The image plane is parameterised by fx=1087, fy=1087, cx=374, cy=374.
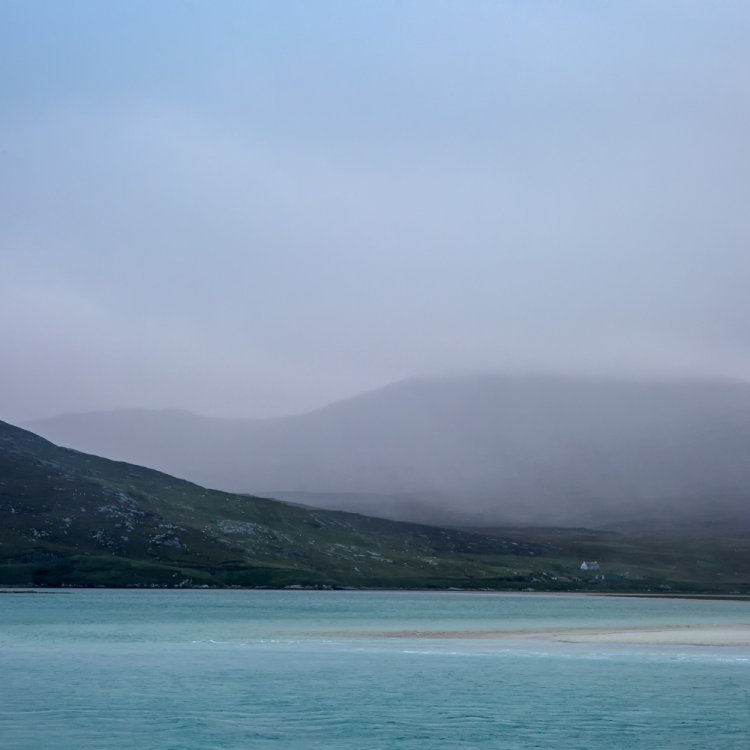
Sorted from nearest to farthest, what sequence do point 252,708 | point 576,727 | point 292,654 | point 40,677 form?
point 576,727 < point 252,708 < point 40,677 < point 292,654

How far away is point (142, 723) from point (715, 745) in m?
20.6

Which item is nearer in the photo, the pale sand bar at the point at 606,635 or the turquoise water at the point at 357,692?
the turquoise water at the point at 357,692

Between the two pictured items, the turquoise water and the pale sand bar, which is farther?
the pale sand bar

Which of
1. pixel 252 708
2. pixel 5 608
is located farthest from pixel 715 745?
pixel 5 608

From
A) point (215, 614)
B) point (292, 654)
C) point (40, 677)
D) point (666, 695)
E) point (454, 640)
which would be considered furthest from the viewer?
point (215, 614)

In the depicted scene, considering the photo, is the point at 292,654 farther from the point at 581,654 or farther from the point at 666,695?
the point at 666,695

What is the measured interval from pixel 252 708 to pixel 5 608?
93967mm

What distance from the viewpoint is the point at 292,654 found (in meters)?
67.0

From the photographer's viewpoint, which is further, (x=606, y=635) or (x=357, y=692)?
(x=606, y=635)

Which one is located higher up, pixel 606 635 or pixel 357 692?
pixel 357 692

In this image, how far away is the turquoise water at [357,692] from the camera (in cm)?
3831

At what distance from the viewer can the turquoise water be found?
38312 millimetres

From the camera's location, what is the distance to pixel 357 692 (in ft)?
161

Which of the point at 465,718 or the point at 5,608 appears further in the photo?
the point at 5,608
